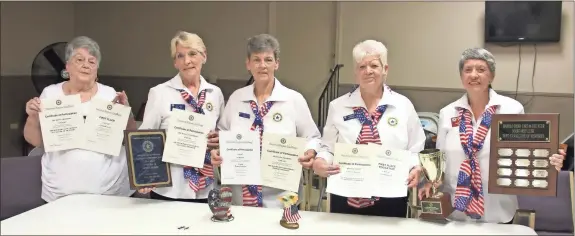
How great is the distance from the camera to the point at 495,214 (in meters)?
2.21

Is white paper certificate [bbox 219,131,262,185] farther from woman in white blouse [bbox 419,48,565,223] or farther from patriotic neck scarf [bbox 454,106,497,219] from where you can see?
patriotic neck scarf [bbox 454,106,497,219]

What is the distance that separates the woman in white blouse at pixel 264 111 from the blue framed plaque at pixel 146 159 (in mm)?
241

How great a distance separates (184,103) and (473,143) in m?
1.31

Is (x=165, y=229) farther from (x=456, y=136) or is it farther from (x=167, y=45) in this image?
(x=167, y=45)

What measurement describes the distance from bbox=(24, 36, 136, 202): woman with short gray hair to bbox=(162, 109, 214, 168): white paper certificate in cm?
30

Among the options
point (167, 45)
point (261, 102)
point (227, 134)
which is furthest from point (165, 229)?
point (167, 45)

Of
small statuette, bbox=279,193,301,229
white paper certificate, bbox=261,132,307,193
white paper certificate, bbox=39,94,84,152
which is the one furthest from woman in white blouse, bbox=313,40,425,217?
white paper certificate, bbox=39,94,84,152

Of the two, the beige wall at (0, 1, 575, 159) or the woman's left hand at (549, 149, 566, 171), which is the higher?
the beige wall at (0, 1, 575, 159)

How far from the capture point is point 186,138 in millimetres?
2357

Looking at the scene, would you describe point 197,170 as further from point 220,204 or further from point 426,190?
point 426,190

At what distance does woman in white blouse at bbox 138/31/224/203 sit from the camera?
2.46m

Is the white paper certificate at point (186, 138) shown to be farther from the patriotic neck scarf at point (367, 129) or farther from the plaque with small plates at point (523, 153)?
the plaque with small plates at point (523, 153)

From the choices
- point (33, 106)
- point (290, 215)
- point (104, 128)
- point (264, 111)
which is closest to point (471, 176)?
point (290, 215)

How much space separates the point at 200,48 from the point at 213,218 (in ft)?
2.74
